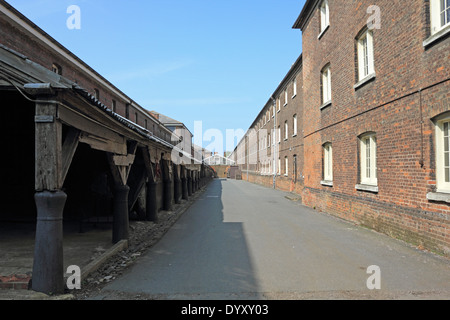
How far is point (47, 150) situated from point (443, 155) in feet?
23.4

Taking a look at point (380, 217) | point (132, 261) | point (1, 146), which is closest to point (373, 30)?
point (380, 217)

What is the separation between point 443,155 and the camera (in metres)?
6.61

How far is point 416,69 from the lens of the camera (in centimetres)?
729

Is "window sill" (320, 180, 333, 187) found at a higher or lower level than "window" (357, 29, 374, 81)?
lower

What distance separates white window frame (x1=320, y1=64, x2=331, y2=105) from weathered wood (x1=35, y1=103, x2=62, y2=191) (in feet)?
35.6

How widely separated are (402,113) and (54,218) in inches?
301

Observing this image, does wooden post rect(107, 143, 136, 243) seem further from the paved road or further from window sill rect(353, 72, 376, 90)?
window sill rect(353, 72, 376, 90)

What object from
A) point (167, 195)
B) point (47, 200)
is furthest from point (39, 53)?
point (47, 200)

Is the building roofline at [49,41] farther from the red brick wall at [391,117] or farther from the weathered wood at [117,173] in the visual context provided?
the red brick wall at [391,117]

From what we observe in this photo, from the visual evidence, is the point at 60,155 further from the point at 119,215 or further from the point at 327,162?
the point at 327,162

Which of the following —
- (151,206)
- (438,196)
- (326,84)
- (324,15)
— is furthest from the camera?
(324,15)

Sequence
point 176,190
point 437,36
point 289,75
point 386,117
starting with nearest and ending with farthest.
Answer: point 437,36, point 386,117, point 176,190, point 289,75

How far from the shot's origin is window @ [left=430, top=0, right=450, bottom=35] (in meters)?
6.55

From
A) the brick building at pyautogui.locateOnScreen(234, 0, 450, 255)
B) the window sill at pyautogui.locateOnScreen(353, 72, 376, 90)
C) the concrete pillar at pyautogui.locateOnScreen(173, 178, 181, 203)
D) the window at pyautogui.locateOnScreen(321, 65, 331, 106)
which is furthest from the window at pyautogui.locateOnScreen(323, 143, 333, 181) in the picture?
the concrete pillar at pyautogui.locateOnScreen(173, 178, 181, 203)
